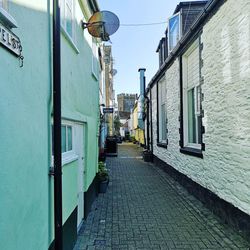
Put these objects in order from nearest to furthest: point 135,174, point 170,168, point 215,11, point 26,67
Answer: point 26,67 → point 215,11 → point 170,168 → point 135,174

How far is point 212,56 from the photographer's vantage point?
614 cm

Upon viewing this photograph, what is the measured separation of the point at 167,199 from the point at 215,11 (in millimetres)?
4721

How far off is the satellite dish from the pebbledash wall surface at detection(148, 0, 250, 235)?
2.10 meters

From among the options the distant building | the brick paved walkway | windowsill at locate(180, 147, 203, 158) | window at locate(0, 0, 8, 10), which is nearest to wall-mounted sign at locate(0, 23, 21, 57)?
window at locate(0, 0, 8, 10)

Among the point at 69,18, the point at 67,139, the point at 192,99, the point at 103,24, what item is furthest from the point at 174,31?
the point at 67,139

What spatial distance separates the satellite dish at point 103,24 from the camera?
575 centimetres

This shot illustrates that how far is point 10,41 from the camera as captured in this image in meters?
2.08

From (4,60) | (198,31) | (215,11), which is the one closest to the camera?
(4,60)

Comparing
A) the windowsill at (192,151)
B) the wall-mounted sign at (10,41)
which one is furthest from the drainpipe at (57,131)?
the windowsill at (192,151)

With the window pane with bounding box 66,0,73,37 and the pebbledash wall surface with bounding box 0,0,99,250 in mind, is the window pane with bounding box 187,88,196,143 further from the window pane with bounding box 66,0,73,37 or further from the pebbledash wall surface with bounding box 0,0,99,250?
the pebbledash wall surface with bounding box 0,0,99,250

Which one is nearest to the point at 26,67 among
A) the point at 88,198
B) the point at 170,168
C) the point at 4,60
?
the point at 4,60

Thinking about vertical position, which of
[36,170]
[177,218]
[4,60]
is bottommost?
[177,218]

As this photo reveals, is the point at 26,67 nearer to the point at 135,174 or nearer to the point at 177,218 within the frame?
the point at 177,218

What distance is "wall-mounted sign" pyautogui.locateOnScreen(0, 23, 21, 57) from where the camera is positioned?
1949 millimetres
